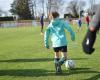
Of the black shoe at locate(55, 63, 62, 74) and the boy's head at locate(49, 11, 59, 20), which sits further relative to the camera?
the black shoe at locate(55, 63, 62, 74)

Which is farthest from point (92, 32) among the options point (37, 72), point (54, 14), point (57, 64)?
point (37, 72)

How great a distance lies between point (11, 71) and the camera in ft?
40.3

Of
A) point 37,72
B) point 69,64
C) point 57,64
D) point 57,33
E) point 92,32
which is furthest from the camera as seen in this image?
point 37,72

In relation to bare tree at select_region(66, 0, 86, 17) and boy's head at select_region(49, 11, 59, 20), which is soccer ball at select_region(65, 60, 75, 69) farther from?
bare tree at select_region(66, 0, 86, 17)

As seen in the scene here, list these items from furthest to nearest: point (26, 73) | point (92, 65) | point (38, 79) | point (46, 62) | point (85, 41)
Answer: point (46, 62)
point (92, 65)
point (26, 73)
point (38, 79)
point (85, 41)

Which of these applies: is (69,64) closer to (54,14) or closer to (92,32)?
(54,14)

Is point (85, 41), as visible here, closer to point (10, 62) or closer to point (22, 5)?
point (10, 62)

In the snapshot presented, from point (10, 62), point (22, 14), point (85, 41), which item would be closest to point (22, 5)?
point (22, 14)

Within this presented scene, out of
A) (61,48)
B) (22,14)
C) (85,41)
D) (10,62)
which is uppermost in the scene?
(85,41)

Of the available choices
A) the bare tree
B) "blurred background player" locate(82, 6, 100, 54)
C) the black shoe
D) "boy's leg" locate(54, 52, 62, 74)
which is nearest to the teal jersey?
"boy's leg" locate(54, 52, 62, 74)

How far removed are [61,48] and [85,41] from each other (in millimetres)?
6836

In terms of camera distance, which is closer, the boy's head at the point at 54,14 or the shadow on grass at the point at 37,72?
the boy's head at the point at 54,14

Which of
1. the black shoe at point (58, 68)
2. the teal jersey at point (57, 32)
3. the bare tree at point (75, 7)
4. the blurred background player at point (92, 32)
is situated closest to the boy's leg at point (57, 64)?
the black shoe at point (58, 68)

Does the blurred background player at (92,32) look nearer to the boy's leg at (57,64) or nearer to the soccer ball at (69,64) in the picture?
the boy's leg at (57,64)
